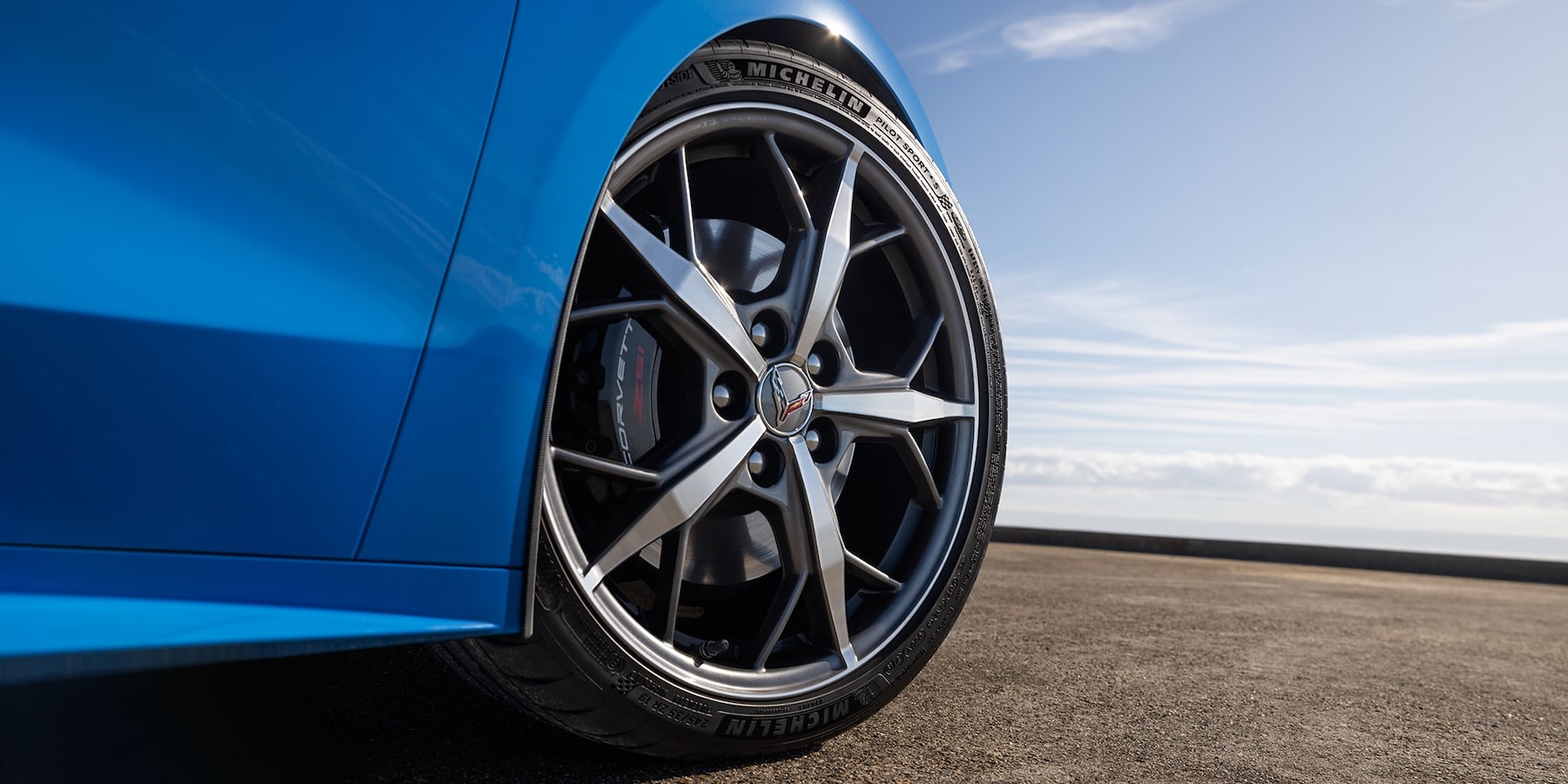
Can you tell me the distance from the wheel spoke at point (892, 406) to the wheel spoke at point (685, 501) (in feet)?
0.64

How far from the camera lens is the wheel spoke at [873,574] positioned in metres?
1.87

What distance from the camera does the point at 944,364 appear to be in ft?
6.79

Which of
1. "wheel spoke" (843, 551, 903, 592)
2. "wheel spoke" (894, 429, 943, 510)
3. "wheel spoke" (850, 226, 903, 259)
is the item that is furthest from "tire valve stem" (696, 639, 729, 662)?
"wheel spoke" (850, 226, 903, 259)

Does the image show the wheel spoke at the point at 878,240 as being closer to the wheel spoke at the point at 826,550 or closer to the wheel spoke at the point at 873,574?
the wheel spoke at the point at 826,550

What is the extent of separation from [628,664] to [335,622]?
0.43m

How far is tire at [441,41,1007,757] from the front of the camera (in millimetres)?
1513

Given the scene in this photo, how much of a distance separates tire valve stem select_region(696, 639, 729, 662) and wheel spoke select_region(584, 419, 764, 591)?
0.21 m

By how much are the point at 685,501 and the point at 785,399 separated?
252mm

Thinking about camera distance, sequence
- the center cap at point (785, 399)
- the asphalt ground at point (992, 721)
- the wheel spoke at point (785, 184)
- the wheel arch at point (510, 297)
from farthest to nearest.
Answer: the wheel spoke at point (785, 184) < the center cap at point (785, 399) < the asphalt ground at point (992, 721) < the wheel arch at point (510, 297)

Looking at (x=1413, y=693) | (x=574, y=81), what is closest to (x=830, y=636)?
Result: (x=574, y=81)

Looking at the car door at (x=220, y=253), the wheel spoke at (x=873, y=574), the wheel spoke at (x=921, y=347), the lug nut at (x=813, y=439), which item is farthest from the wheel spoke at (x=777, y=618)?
the car door at (x=220, y=253)

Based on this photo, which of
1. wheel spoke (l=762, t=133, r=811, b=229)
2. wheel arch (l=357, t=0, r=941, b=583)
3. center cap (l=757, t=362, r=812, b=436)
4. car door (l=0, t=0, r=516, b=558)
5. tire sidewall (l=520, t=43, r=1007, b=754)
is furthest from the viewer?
wheel spoke (l=762, t=133, r=811, b=229)

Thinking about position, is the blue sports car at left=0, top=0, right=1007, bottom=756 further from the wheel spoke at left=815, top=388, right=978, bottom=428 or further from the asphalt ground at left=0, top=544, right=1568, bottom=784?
the asphalt ground at left=0, top=544, right=1568, bottom=784

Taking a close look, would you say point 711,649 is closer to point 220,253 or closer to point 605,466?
point 605,466
